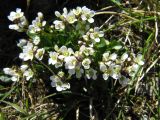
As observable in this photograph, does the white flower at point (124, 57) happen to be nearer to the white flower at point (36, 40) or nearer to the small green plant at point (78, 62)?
the small green plant at point (78, 62)

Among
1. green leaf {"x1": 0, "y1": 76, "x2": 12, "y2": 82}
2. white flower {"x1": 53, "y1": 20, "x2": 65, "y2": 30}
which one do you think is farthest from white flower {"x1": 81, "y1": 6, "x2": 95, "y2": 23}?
green leaf {"x1": 0, "y1": 76, "x2": 12, "y2": 82}

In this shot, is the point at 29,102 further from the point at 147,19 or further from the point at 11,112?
the point at 147,19

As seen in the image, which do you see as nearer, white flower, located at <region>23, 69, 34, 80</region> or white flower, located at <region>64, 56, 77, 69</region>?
white flower, located at <region>64, 56, 77, 69</region>

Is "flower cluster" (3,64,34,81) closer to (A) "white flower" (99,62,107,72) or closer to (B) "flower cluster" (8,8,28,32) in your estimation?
(B) "flower cluster" (8,8,28,32)

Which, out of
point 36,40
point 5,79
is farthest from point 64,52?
point 5,79

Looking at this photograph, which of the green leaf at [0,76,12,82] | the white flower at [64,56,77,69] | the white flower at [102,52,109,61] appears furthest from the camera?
the green leaf at [0,76,12,82]

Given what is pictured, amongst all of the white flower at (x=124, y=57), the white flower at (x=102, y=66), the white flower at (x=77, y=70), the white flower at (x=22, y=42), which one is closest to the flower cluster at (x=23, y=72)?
the white flower at (x=22, y=42)

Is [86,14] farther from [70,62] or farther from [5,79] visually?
[5,79]

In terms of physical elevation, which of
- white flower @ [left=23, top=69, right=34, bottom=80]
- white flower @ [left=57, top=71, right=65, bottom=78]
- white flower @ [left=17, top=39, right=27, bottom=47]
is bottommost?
white flower @ [left=57, top=71, right=65, bottom=78]
